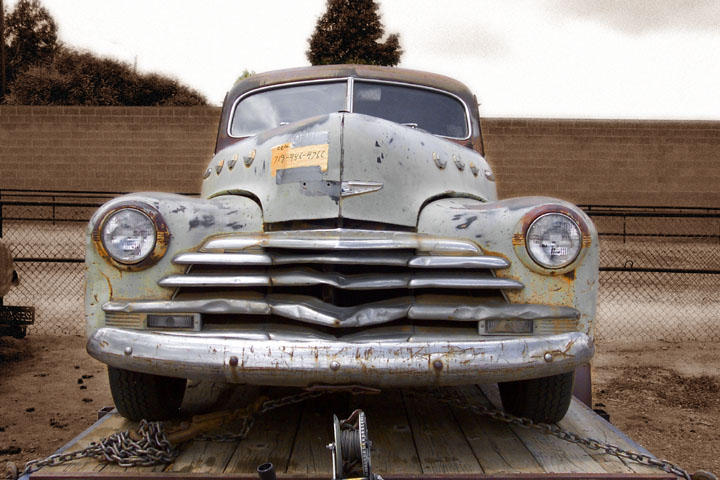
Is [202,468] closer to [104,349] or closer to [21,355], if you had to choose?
[104,349]

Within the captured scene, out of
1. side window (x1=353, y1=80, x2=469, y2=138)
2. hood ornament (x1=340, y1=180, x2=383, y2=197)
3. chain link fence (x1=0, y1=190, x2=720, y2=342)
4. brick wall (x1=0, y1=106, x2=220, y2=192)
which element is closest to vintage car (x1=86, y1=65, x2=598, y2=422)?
hood ornament (x1=340, y1=180, x2=383, y2=197)

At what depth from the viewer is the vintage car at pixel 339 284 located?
2004 mm

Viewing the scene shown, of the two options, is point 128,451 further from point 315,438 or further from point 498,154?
point 498,154

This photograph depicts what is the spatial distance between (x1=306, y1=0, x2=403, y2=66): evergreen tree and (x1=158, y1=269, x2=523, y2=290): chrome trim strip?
21.4m

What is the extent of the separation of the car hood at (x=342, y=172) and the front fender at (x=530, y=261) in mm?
316

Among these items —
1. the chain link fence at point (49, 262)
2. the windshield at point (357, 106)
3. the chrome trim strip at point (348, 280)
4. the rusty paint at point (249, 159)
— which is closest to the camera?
the chrome trim strip at point (348, 280)

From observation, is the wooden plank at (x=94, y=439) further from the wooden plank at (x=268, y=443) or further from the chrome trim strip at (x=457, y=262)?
the chrome trim strip at (x=457, y=262)

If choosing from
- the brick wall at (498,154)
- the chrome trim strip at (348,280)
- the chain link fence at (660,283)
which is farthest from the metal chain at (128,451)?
the brick wall at (498,154)

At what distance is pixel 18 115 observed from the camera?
13.5m

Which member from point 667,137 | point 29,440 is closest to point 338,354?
point 29,440

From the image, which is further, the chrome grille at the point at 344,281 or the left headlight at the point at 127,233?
the left headlight at the point at 127,233

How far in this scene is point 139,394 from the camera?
2.42 m

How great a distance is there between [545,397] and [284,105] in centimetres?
199

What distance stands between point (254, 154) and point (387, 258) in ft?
2.98
